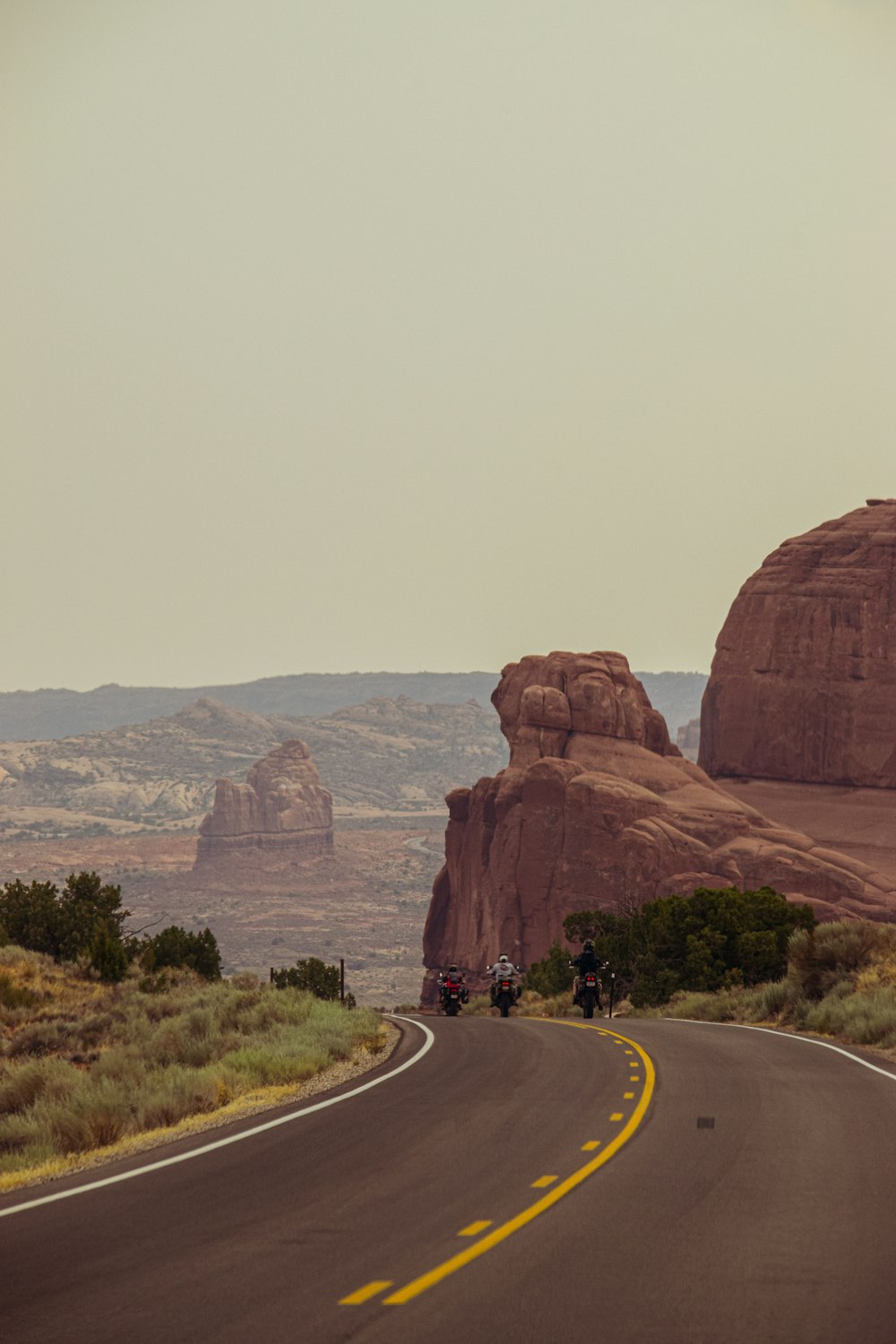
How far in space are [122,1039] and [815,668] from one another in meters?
89.6

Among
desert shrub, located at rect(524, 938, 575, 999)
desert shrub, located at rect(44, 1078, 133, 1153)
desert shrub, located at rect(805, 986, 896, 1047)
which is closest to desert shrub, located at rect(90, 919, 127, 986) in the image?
desert shrub, located at rect(805, 986, 896, 1047)

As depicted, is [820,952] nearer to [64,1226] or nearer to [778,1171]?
[778,1171]

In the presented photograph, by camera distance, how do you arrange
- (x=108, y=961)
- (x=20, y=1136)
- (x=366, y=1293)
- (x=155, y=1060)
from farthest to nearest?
1. (x=108, y=961)
2. (x=155, y=1060)
3. (x=20, y=1136)
4. (x=366, y=1293)

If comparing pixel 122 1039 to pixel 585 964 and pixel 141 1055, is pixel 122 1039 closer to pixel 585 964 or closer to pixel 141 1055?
pixel 141 1055

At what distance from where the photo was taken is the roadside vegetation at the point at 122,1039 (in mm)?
15953

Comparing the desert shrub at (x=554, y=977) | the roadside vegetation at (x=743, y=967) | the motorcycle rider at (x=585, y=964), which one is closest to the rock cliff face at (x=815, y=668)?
the roadside vegetation at (x=743, y=967)

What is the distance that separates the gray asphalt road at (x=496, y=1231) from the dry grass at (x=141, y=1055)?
1.89 m

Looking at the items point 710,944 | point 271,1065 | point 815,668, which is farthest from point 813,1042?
point 815,668

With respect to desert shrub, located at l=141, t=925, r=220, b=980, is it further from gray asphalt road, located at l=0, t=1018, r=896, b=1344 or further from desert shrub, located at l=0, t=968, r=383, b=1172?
gray asphalt road, located at l=0, t=1018, r=896, b=1344

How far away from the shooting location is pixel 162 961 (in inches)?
1973

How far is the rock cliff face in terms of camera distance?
109m

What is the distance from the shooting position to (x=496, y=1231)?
34.1 feet

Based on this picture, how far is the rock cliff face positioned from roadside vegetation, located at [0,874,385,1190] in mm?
68254

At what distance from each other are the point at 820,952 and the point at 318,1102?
18452mm
